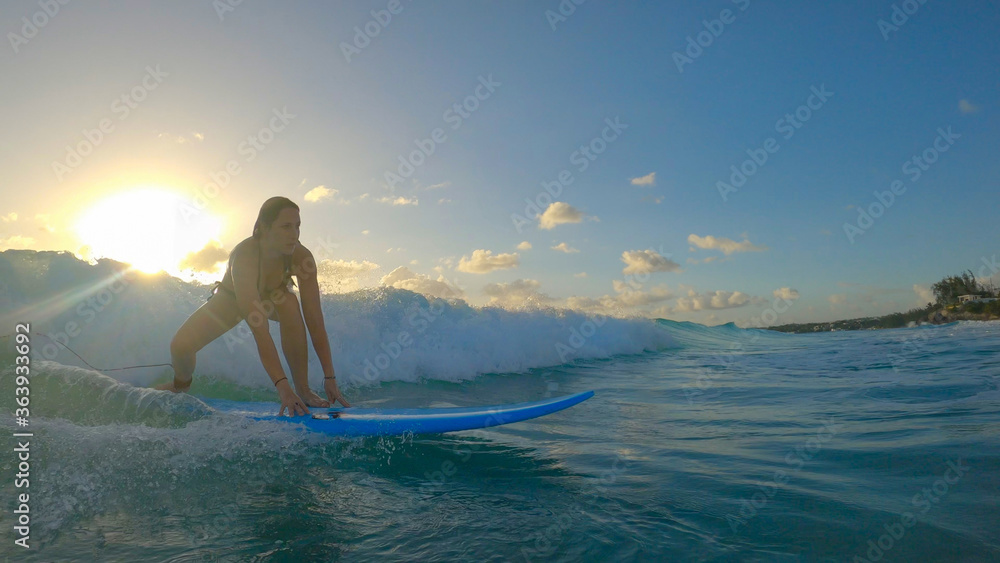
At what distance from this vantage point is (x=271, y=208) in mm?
3562

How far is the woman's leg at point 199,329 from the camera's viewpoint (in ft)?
13.2

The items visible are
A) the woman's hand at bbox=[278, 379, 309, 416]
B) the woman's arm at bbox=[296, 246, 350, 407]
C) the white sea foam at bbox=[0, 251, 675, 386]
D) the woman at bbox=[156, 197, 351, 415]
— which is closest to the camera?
the woman's hand at bbox=[278, 379, 309, 416]

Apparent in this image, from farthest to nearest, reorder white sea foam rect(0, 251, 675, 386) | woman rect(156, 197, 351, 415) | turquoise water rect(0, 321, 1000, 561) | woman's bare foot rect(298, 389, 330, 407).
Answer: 1. white sea foam rect(0, 251, 675, 386)
2. woman's bare foot rect(298, 389, 330, 407)
3. woman rect(156, 197, 351, 415)
4. turquoise water rect(0, 321, 1000, 561)

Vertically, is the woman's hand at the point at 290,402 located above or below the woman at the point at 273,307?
below

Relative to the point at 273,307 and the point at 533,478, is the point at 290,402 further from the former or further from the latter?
the point at 533,478

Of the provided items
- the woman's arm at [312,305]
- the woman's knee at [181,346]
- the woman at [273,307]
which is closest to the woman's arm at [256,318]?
the woman at [273,307]

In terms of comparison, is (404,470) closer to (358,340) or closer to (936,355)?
(358,340)

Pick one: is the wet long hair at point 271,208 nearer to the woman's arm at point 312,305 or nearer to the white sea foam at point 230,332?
the woman's arm at point 312,305

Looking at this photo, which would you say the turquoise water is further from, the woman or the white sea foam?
the white sea foam

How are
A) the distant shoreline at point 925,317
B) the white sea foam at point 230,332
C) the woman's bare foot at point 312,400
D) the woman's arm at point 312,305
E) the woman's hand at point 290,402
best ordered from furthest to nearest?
the distant shoreline at point 925,317 → the white sea foam at point 230,332 → the woman's arm at point 312,305 → the woman's bare foot at point 312,400 → the woman's hand at point 290,402

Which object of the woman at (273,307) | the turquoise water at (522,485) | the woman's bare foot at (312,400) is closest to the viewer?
the turquoise water at (522,485)

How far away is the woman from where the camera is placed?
3.42 metres

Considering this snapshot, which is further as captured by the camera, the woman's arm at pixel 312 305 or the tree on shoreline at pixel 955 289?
the tree on shoreline at pixel 955 289

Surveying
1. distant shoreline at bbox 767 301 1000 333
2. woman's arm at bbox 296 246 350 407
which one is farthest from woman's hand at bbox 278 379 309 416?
distant shoreline at bbox 767 301 1000 333
